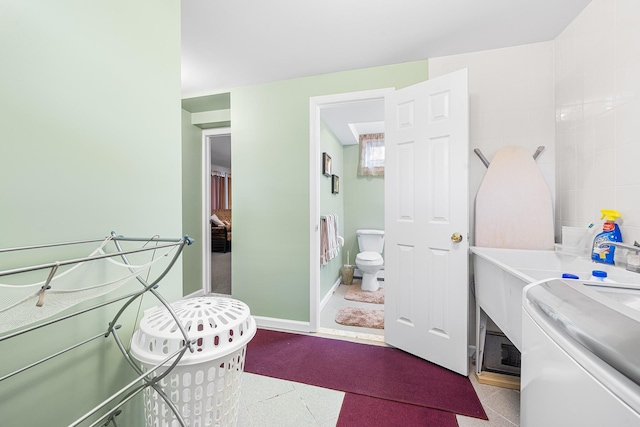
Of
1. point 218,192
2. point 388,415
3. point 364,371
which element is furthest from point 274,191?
point 218,192

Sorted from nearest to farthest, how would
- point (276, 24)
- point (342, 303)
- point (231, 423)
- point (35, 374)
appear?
point (35, 374)
point (231, 423)
point (276, 24)
point (342, 303)

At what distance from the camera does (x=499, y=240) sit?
1.80 meters

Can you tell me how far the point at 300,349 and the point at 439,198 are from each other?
1614mm

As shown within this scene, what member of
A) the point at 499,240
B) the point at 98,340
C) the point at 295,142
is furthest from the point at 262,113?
the point at 499,240

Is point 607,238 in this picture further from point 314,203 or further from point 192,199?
point 192,199

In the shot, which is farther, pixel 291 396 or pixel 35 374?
pixel 291 396

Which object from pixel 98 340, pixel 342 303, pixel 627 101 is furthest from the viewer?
pixel 342 303

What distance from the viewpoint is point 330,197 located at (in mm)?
3408

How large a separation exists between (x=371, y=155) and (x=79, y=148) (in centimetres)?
361

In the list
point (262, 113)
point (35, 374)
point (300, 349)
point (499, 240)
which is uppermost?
point (262, 113)

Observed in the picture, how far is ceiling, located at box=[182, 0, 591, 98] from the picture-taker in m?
1.51

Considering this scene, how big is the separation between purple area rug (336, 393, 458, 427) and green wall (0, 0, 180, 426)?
3.40 feet

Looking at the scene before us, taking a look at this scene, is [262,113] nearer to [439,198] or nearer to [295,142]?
[295,142]

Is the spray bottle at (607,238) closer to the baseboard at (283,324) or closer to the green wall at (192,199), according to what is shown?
the baseboard at (283,324)
